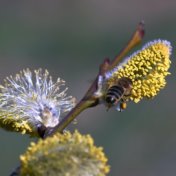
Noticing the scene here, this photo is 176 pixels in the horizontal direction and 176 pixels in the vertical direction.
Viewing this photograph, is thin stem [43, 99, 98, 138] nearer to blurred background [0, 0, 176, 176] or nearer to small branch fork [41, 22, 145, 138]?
small branch fork [41, 22, 145, 138]

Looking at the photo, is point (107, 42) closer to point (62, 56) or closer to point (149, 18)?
point (62, 56)

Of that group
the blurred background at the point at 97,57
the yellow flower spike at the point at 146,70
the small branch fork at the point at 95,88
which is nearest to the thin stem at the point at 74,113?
the small branch fork at the point at 95,88

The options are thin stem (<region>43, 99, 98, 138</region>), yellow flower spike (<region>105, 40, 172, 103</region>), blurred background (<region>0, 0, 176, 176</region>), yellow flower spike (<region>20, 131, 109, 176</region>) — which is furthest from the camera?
blurred background (<region>0, 0, 176, 176</region>)

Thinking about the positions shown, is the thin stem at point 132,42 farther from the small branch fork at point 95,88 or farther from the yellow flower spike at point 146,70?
the yellow flower spike at point 146,70

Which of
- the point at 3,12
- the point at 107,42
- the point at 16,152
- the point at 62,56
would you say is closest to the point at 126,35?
the point at 107,42

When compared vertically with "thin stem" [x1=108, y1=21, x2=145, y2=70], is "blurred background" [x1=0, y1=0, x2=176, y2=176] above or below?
above

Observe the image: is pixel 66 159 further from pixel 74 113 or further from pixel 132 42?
pixel 132 42

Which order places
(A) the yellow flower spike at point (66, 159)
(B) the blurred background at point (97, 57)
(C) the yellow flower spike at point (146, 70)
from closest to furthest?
(A) the yellow flower spike at point (66, 159) < (C) the yellow flower spike at point (146, 70) < (B) the blurred background at point (97, 57)

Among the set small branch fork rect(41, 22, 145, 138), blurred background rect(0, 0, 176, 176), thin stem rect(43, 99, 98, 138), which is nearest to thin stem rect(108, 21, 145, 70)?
small branch fork rect(41, 22, 145, 138)
